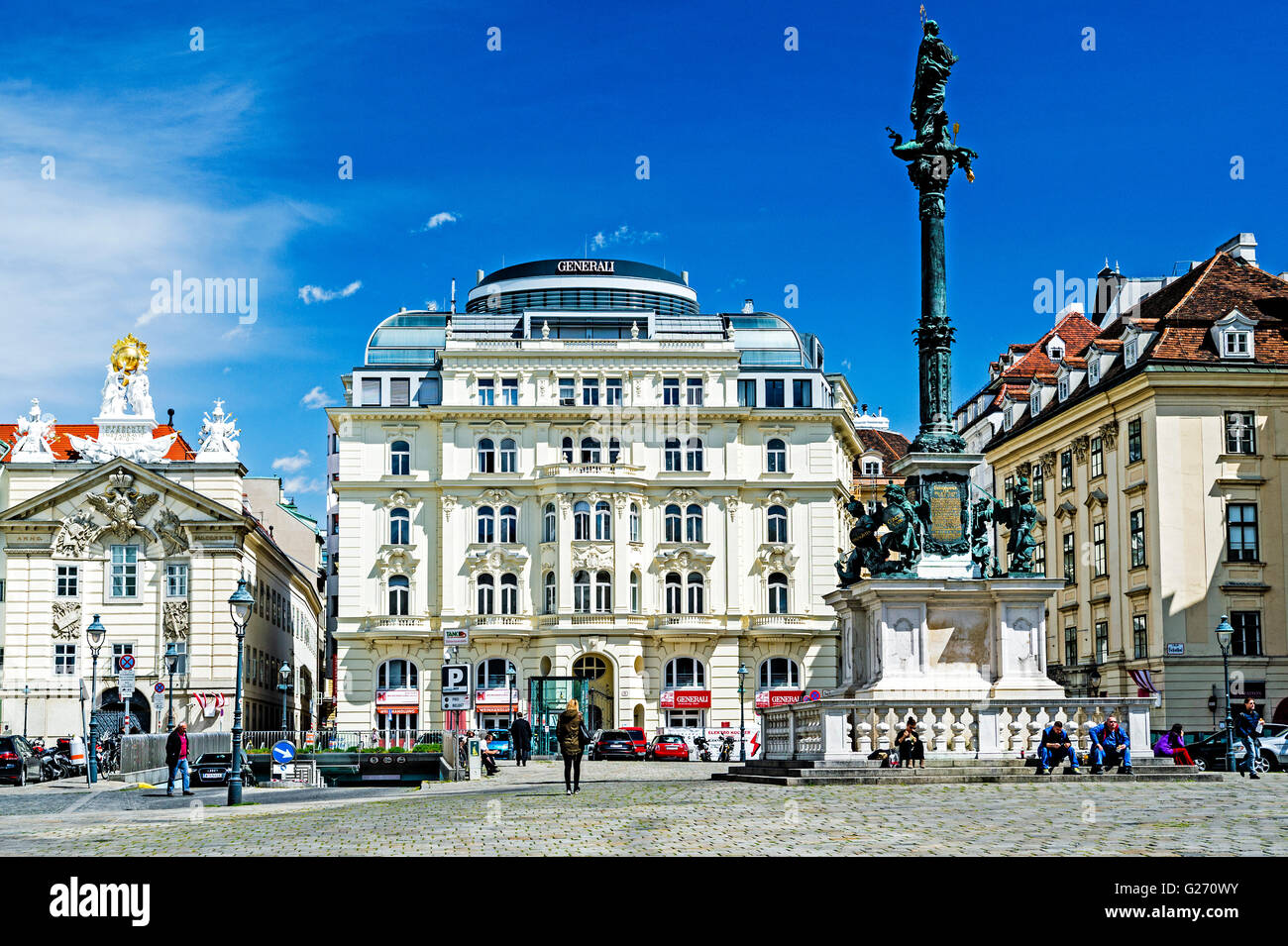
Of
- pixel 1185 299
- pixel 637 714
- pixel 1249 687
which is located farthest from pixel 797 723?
pixel 637 714

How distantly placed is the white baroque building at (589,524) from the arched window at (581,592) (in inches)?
3.6

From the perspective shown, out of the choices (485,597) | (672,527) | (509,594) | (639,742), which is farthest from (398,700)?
(672,527)

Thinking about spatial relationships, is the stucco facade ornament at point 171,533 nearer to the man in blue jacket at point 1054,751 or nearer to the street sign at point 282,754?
the street sign at point 282,754

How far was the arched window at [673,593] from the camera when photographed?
254 ft

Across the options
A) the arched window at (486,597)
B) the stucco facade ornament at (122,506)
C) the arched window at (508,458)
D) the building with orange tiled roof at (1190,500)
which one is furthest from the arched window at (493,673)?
the building with orange tiled roof at (1190,500)

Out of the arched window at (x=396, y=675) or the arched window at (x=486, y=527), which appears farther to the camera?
the arched window at (x=486, y=527)

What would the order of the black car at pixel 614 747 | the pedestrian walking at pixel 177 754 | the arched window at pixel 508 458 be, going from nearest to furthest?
the pedestrian walking at pixel 177 754
the black car at pixel 614 747
the arched window at pixel 508 458

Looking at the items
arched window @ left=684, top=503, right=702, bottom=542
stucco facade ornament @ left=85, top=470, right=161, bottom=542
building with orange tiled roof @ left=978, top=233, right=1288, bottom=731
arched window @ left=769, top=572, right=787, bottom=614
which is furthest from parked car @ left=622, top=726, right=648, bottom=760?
stucco facade ornament @ left=85, top=470, right=161, bottom=542

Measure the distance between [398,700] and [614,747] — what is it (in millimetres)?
15432

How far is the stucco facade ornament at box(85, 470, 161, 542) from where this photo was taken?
73062 mm

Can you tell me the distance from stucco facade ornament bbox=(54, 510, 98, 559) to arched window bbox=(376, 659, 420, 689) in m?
14.3

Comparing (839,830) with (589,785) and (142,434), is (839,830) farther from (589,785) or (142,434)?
(142,434)

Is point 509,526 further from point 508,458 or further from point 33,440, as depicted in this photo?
point 33,440
